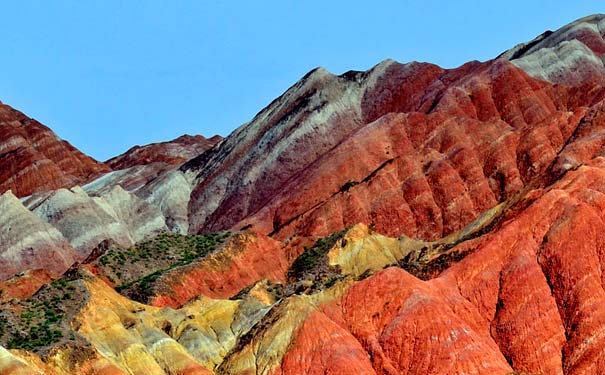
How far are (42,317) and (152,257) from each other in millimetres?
37344

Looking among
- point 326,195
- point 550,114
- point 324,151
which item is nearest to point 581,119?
point 550,114

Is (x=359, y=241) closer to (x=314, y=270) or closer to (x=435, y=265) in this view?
(x=314, y=270)

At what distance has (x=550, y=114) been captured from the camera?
156 meters

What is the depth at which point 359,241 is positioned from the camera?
119 m

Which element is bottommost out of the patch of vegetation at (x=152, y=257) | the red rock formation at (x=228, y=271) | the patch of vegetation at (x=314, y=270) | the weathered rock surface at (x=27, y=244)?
the patch of vegetation at (x=314, y=270)

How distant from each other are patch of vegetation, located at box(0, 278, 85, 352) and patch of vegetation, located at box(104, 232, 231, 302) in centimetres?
1729

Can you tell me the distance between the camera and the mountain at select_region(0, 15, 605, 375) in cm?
8875

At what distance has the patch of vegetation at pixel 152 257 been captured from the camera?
121000 mm

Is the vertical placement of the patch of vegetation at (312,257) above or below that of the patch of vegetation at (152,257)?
below

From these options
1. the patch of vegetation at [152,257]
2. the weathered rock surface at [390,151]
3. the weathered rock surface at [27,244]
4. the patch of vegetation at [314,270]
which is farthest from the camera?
the weathered rock surface at [27,244]

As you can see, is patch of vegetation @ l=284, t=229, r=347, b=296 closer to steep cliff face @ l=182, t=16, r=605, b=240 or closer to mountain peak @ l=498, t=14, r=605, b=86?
steep cliff face @ l=182, t=16, r=605, b=240

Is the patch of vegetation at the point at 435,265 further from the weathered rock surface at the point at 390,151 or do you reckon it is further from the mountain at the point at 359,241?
the weathered rock surface at the point at 390,151

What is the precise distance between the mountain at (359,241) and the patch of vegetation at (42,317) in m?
0.24

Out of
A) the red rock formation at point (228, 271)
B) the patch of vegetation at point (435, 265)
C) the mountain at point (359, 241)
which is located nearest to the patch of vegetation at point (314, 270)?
the mountain at point (359, 241)
